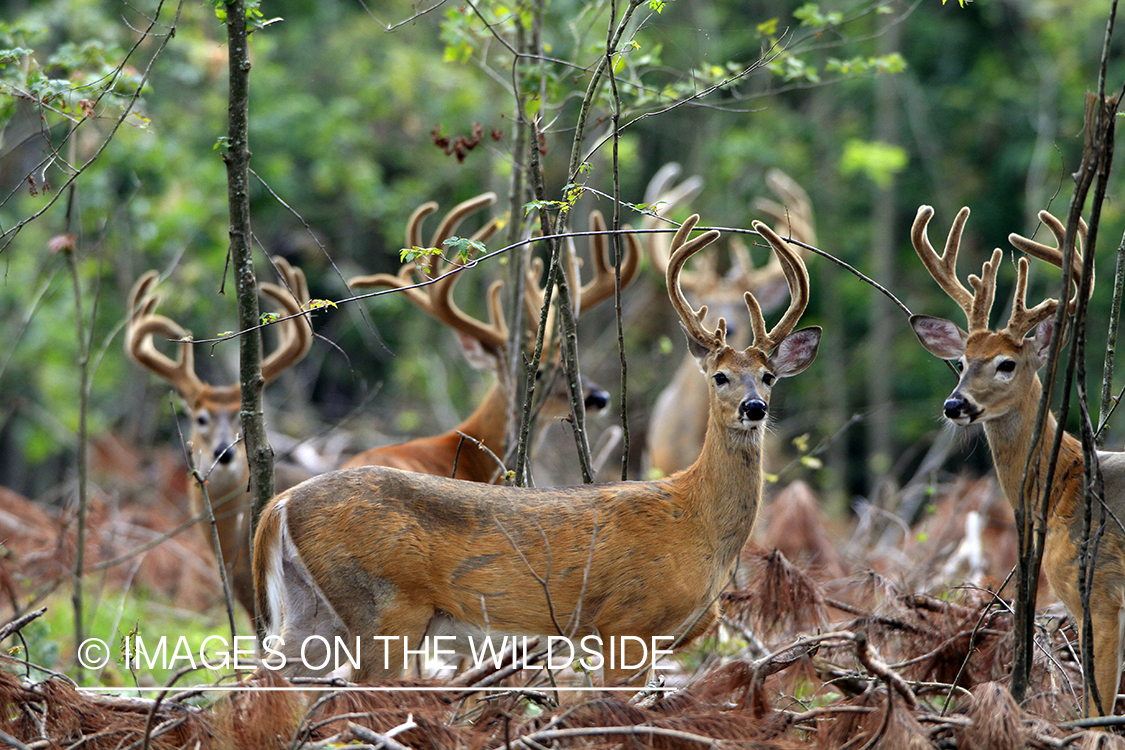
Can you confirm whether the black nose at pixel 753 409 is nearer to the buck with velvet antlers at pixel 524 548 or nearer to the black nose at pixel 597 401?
the buck with velvet antlers at pixel 524 548

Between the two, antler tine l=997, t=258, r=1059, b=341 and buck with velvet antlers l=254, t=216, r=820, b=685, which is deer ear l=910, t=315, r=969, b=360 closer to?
antler tine l=997, t=258, r=1059, b=341

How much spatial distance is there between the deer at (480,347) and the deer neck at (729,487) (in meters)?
1.50

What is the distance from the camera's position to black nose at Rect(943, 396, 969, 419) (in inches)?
169

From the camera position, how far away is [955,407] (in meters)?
4.29

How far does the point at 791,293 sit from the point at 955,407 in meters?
0.76

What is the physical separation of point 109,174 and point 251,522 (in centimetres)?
721

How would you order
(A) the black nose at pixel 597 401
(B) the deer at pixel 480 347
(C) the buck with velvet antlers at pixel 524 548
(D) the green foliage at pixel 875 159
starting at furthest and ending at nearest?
1. (D) the green foliage at pixel 875 159
2. (A) the black nose at pixel 597 401
3. (B) the deer at pixel 480 347
4. (C) the buck with velvet antlers at pixel 524 548

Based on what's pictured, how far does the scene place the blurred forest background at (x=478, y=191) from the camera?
1315 cm

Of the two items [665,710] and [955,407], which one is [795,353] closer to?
[955,407]

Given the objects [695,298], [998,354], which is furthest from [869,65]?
[695,298]

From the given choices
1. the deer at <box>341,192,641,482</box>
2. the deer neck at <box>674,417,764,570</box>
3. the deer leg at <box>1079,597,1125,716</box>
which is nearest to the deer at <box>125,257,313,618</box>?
the deer at <box>341,192,641,482</box>

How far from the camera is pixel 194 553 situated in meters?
8.55

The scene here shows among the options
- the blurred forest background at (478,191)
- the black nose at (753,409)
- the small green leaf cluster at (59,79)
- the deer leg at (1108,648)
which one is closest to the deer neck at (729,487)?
the black nose at (753,409)

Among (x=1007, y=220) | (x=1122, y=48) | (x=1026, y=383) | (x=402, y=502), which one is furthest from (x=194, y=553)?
(x=1122, y=48)
